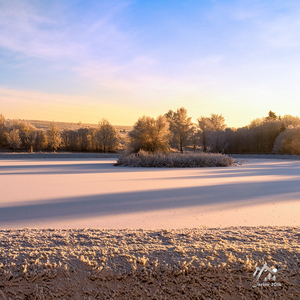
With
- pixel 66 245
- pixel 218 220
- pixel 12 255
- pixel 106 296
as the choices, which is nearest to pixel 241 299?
pixel 106 296

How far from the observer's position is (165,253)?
7.48 ft

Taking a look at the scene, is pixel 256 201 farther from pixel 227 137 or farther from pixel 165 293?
pixel 227 137

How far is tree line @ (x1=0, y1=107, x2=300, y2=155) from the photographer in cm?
2145

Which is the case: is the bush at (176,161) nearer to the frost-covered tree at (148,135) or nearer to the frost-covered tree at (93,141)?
the frost-covered tree at (148,135)

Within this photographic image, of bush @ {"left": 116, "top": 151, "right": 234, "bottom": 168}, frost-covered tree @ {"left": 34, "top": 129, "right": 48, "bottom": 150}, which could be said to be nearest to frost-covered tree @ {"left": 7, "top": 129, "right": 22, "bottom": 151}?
frost-covered tree @ {"left": 34, "top": 129, "right": 48, "bottom": 150}

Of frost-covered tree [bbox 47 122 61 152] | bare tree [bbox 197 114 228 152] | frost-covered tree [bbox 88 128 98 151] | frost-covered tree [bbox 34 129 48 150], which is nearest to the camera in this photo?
bare tree [bbox 197 114 228 152]

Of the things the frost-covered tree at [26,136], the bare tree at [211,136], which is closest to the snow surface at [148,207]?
the bare tree at [211,136]

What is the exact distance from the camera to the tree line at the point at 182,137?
21453mm

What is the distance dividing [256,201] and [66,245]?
4460 mm

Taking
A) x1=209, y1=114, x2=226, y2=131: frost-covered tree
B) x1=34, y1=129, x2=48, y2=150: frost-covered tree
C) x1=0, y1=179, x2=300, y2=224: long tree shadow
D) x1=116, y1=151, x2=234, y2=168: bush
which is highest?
x1=209, y1=114, x2=226, y2=131: frost-covered tree

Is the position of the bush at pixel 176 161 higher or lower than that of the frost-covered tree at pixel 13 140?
lower

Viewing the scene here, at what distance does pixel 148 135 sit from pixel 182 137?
50.4 ft

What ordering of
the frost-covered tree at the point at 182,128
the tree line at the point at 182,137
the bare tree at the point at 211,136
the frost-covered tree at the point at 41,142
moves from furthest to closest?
the frost-covered tree at the point at 41,142, the bare tree at the point at 211,136, the frost-covered tree at the point at 182,128, the tree line at the point at 182,137

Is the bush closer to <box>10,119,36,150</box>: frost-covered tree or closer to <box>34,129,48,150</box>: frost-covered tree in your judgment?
<box>34,129,48,150</box>: frost-covered tree
